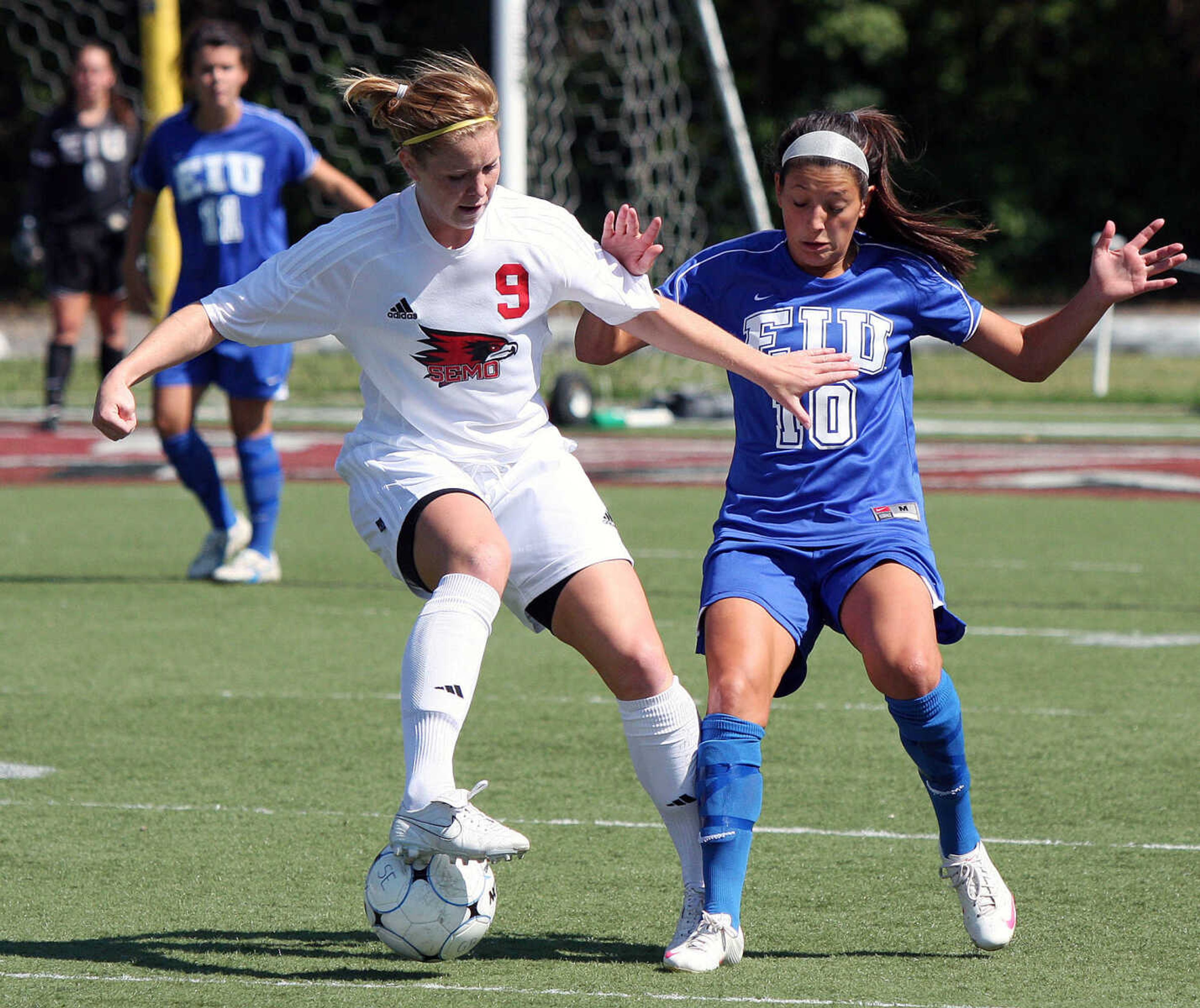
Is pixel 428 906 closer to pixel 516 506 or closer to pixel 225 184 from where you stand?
pixel 516 506

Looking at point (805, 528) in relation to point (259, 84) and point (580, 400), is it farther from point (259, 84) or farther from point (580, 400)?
point (259, 84)

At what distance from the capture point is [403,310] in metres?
3.93

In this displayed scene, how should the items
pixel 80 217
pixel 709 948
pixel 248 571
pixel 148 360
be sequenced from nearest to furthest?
pixel 709 948, pixel 148 360, pixel 248 571, pixel 80 217

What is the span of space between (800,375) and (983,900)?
1.14m

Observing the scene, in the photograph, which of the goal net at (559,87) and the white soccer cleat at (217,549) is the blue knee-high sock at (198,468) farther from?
the goal net at (559,87)

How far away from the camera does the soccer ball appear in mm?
3602

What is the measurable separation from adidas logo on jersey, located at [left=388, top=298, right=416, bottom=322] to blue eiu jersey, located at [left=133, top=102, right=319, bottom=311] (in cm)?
452

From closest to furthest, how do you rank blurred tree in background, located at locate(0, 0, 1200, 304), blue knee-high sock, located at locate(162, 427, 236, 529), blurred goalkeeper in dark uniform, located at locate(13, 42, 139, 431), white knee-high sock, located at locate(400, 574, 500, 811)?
white knee-high sock, located at locate(400, 574, 500, 811) → blue knee-high sock, located at locate(162, 427, 236, 529) → blurred goalkeeper in dark uniform, located at locate(13, 42, 139, 431) → blurred tree in background, located at locate(0, 0, 1200, 304)

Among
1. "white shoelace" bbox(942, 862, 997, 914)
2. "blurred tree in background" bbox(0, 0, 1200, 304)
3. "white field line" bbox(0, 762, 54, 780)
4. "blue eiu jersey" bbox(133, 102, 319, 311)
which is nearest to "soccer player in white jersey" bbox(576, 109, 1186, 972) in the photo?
"white shoelace" bbox(942, 862, 997, 914)

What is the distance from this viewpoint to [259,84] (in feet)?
87.1

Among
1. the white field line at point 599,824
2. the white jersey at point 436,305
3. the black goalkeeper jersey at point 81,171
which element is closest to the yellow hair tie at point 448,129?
the white jersey at point 436,305

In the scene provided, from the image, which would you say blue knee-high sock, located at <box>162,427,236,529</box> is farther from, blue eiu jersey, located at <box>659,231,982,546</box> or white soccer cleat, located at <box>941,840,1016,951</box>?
white soccer cleat, located at <box>941,840,1016,951</box>

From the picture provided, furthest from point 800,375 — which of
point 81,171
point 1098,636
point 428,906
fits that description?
point 81,171

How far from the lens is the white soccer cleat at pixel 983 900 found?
145 inches
